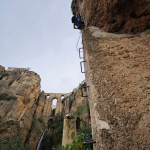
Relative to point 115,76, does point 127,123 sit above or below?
below

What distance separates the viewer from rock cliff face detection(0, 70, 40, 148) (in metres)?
12.0

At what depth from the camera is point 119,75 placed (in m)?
1.84

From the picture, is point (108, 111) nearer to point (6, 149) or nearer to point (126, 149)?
point (126, 149)

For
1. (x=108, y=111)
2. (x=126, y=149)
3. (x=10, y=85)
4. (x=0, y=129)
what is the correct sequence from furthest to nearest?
1. (x=10, y=85)
2. (x=0, y=129)
3. (x=108, y=111)
4. (x=126, y=149)

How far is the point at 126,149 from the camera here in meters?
1.10

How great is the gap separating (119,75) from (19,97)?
15.4 meters

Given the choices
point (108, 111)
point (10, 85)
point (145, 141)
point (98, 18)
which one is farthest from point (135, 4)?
point (10, 85)

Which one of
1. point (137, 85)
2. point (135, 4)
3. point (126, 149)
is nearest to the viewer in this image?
point (126, 149)

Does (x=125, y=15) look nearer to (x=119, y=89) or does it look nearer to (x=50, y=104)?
(x=119, y=89)

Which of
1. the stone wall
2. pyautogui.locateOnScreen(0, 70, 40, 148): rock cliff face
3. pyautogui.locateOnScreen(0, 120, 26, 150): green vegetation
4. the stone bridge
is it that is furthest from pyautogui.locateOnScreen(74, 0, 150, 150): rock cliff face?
the stone bridge

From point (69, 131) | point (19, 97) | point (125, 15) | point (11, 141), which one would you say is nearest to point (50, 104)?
point (19, 97)

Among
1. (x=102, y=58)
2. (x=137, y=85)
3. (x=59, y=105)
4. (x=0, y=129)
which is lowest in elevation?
(x=0, y=129)

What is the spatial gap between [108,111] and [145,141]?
501 mm

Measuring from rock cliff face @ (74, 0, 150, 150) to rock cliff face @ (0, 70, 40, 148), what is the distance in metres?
13.0
